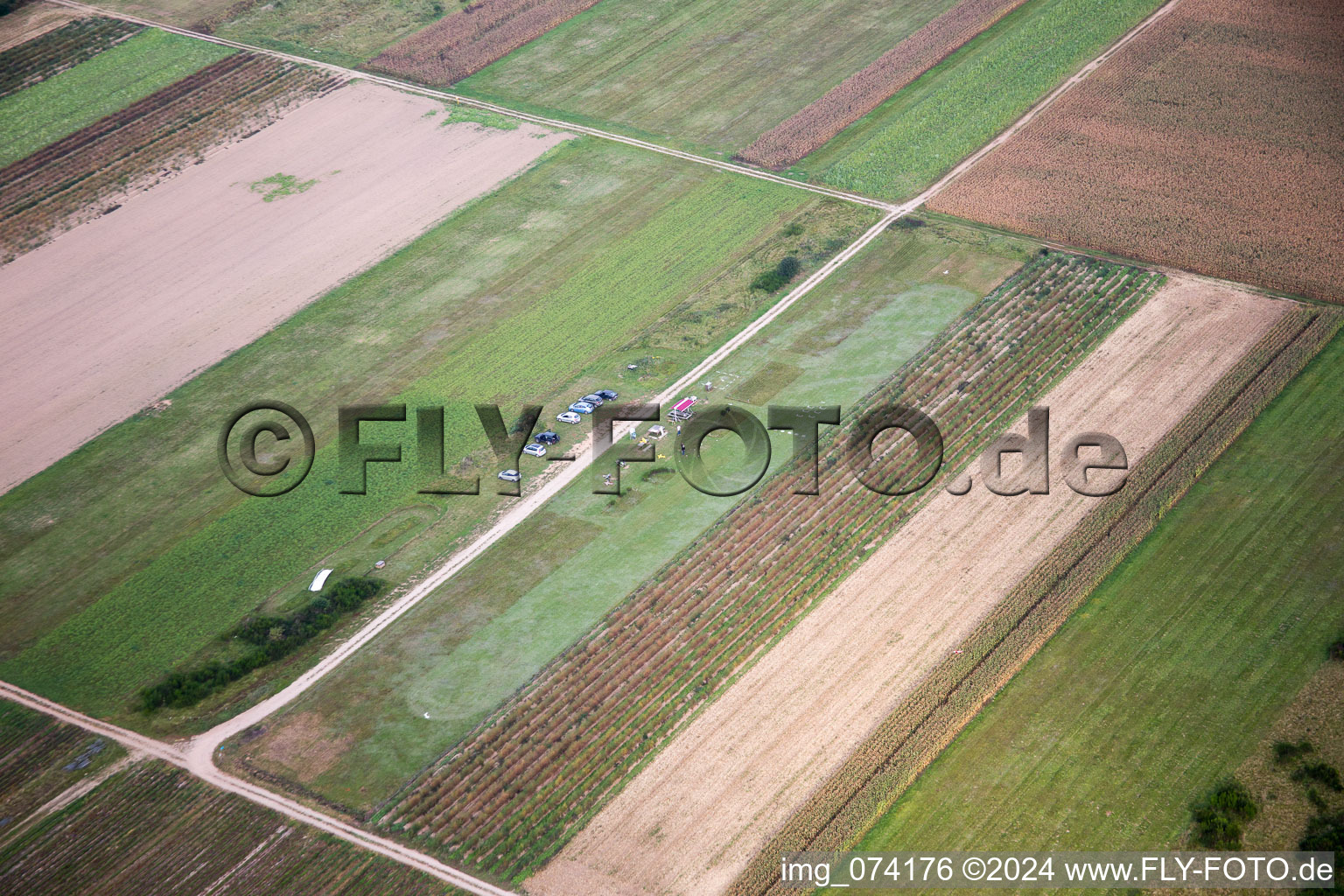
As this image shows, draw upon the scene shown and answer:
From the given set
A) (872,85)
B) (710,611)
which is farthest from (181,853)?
(872,85)

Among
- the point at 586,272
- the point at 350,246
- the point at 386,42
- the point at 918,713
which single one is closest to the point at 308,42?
the point at 386,42

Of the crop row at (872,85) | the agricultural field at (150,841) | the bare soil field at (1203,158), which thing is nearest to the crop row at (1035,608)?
the bare soil field at (1203,158)

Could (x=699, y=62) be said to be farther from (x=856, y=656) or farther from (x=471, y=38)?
(x=856, y=656)

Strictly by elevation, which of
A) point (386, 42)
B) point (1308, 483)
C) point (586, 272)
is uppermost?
point (386, 42)

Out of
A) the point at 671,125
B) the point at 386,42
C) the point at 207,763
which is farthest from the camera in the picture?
the point at 386,42

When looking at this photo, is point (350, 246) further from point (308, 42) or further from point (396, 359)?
point (308, 42)

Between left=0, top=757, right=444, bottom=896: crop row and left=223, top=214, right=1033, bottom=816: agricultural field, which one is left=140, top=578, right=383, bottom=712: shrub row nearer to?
left=223, top=214, right=1033, bottom=816: agricultural field
